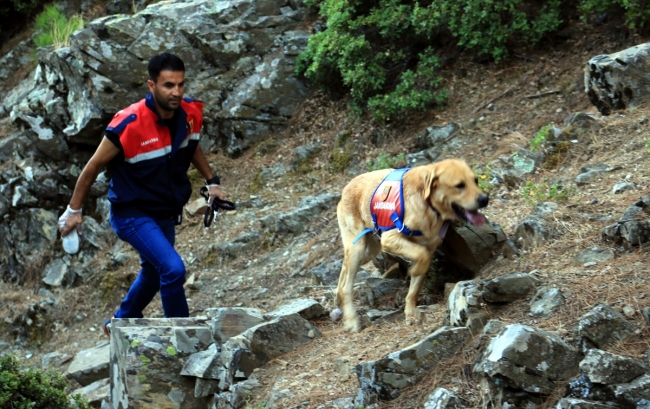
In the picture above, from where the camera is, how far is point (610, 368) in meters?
4.08

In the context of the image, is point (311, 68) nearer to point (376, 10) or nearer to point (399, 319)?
point (376, 10)

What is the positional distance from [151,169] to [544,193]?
3.77 metres

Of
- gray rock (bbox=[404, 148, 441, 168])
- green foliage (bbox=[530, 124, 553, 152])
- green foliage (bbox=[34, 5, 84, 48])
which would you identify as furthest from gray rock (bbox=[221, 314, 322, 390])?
green foliage (bbox=[34, 5, 84, 48])

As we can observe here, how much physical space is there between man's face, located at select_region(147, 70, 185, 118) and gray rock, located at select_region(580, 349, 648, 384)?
361 centimetres

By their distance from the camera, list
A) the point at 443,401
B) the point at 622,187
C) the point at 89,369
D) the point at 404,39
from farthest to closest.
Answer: the point at 404,39 → the point at 89,369 → the point at 622,187 → the point at 443,401

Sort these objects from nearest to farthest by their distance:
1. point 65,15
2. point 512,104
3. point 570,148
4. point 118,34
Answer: point 570,148 → point 512,104 → point 118,34 → point 65,15

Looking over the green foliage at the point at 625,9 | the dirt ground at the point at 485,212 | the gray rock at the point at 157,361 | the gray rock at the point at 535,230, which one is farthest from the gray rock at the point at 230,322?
the green foliage at the point at 625,9

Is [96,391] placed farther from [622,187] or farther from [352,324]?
[622,187]

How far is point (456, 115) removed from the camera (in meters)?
10.6

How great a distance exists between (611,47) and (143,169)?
22.9ft

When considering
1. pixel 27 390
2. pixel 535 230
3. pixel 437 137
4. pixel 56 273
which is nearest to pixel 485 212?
pixel 535 230

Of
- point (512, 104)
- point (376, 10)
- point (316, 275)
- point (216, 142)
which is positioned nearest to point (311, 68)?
point (376, 10)

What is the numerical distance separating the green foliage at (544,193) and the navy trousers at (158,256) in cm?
340

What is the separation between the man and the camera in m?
5.93
